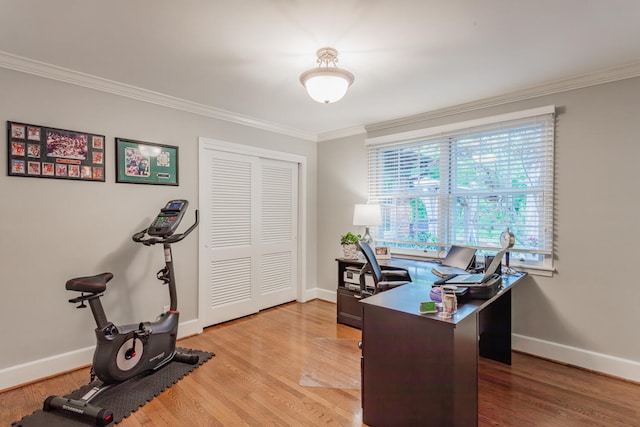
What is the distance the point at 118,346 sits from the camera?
91.2 inches

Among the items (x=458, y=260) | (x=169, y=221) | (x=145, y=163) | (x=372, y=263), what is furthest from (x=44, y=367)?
(x=458, y=260)

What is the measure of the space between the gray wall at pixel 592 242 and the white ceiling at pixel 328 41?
35cm

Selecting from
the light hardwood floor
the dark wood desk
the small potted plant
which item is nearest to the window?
the small potted plant

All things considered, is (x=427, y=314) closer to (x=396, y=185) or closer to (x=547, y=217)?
(x=547, y=217)

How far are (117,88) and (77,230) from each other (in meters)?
1.34

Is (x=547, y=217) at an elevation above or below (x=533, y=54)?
below

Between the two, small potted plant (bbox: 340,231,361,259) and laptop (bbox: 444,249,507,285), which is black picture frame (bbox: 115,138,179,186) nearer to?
small potted plant (bbox: 340,231,361,259)

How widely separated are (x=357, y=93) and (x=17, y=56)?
109 inches

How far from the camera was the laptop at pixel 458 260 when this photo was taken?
298cm

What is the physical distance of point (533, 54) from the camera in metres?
2.37

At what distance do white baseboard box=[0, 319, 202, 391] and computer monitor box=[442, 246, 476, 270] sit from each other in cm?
345

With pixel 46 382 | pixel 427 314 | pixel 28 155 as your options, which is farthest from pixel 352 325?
pixel 28 155

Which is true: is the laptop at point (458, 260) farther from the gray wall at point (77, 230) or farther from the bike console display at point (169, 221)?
the gray wall at point (77, 230)

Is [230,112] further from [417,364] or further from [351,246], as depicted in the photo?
[417,364]
